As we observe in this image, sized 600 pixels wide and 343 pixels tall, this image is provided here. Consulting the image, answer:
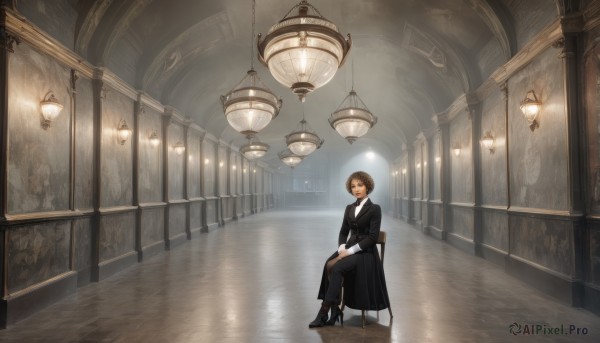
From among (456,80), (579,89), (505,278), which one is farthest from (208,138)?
(579,89)

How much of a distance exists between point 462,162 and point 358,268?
8138 mm

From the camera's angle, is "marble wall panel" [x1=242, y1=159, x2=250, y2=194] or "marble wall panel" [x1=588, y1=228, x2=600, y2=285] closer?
"marble wall panel" [x1=588, y1=228, x2=600, y2=285]

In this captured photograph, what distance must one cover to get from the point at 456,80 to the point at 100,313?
388 inches

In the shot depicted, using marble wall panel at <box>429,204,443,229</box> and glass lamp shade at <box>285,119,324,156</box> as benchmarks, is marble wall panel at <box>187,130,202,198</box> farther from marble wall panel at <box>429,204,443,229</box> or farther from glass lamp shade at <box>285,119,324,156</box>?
→ marble wall panel at <box>429,204,443,229</box>

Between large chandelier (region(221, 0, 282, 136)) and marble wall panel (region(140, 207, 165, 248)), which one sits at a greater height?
large chandelier (region(221, 0, 282, 136))

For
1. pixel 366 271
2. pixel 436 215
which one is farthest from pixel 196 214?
pixel 366 271

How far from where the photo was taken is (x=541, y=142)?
6.77m

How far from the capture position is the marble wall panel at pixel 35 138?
17.7 feet

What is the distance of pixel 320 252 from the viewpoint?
10570mm

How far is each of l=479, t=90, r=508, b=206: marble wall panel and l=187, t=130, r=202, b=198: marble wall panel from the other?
892cm

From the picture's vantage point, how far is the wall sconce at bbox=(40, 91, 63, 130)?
19.6ft

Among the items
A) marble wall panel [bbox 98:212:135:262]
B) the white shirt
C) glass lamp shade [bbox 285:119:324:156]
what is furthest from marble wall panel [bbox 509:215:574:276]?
marble wall panel [bbox 98:212:135:262]

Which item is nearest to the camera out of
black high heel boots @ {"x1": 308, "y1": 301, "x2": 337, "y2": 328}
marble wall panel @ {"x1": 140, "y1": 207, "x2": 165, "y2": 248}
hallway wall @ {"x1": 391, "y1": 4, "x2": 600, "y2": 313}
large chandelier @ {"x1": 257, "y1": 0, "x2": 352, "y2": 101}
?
black high heel boots @ {"x1": 308, "y1": 301, "x2": 337, "y2": 328}

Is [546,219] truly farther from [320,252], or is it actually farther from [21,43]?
[21,43]
